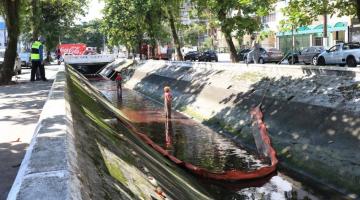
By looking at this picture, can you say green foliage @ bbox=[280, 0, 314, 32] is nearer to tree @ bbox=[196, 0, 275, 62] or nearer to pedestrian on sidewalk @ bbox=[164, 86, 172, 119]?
pedestrian on sidewalk @ bbox=[164, 86, 172, 119]

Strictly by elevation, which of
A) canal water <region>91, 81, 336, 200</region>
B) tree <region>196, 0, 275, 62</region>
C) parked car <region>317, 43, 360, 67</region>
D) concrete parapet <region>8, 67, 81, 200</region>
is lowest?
canal water <region>91, 81, 336, 200</region>

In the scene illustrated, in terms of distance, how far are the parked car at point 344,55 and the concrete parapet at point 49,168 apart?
25.7m

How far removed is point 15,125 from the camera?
10.1 metres

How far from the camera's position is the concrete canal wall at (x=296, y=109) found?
11219 mm

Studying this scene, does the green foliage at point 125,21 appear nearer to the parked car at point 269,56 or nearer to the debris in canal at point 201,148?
the parked car at point 269,56

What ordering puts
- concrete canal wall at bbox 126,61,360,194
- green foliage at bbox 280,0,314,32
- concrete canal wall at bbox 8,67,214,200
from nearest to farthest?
concrete canal wall at bbox 8,67,214,200 → concrete canal wall at bbox 126,61,360,194 → green foliage at bbox 280,0,314,32

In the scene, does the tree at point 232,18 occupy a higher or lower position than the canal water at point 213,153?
higher

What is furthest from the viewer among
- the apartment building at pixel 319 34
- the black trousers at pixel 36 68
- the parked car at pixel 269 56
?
the apartment building at pixel 319 34

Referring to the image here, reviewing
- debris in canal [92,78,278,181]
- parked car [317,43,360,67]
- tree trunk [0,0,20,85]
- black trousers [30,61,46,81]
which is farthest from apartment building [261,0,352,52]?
tree trunk [0,0,20,85]

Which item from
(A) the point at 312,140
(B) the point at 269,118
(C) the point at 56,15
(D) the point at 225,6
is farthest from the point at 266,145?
(C) the point at 56,15

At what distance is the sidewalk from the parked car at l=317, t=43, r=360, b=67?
1864cm

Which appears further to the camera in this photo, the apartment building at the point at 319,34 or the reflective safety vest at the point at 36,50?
the apartment building at the point at 319,34

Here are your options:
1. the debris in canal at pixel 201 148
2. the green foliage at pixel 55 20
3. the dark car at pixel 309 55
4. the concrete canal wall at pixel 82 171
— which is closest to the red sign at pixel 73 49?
the green foliage at pixel 55 20

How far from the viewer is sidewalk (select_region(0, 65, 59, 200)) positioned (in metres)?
6.62
